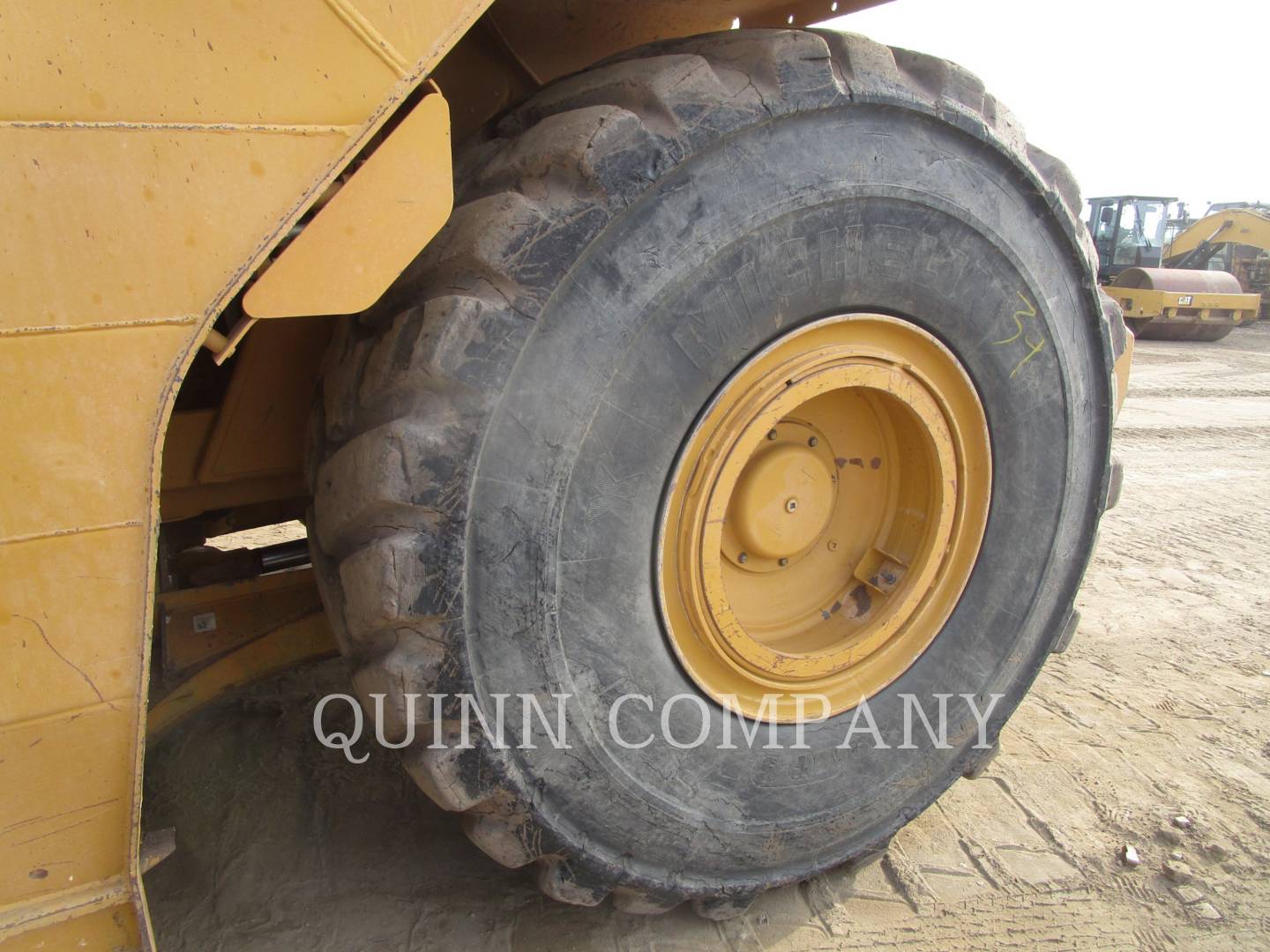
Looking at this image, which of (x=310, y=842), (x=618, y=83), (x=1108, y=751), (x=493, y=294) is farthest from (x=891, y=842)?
(x=618, y=83)

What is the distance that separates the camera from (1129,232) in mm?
19469

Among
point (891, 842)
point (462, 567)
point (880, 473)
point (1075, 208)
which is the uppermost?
point (1075, 208)

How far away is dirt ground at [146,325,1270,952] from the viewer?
208cm

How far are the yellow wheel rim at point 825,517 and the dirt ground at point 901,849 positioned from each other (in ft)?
2.06

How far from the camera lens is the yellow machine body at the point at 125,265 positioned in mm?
1055

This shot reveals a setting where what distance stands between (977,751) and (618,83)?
5.82ft

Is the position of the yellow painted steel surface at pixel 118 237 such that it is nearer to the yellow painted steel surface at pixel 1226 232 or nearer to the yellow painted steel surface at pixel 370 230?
the yellow painted steel surface at pixel 370 230

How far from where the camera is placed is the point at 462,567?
4.87 ft

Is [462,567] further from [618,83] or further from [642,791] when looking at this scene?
[618,83]

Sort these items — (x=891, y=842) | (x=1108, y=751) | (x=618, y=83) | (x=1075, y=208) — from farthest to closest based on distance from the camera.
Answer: (x=1108, y=751), (x=891, y=842), (x=1075, y=208), (x=618, y=83)

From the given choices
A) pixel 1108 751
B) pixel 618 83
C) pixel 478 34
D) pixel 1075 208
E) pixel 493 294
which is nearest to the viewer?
pixel 493 294

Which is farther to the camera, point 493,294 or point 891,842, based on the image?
point 891,842

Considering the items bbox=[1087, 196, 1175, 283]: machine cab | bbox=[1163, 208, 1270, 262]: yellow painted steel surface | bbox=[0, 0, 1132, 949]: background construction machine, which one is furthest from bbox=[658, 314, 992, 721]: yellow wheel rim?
bbox=[1163, 208, 1270, 262]: yellow painted steel surface

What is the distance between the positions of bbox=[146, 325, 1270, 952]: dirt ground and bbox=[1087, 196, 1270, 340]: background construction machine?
14020 millimetres
